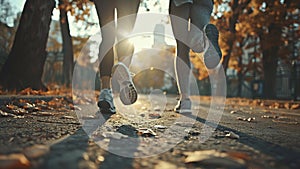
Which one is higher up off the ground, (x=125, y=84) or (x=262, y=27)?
(x=262, y=27)

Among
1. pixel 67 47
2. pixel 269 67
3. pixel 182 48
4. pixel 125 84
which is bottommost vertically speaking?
pixel 125 84

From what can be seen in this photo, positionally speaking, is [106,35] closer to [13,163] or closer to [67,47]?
[13,163]

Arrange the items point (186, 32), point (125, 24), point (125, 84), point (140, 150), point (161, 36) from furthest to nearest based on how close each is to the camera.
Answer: point (161, 36) → point (186, 32) → point (125, 24) → point (125, 84) → point (140, 150)

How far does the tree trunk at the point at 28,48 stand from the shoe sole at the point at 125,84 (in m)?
3.38

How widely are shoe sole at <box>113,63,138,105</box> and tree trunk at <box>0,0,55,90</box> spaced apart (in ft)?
11.1

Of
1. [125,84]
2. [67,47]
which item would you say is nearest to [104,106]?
[125,84]

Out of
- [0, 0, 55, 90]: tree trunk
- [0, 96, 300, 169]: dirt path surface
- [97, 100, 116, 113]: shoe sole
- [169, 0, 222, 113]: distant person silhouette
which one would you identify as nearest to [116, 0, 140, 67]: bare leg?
[97, 100, 116, 113]: shoe sole

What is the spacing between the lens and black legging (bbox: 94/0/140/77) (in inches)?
121

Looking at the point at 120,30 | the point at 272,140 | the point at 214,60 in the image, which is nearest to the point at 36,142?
the point at 272,140

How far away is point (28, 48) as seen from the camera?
231 inches

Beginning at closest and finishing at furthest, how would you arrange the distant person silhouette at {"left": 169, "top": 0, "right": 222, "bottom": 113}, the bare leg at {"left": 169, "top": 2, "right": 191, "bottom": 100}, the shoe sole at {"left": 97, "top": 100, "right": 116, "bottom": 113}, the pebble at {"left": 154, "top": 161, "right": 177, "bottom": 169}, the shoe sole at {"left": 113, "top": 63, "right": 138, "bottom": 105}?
the pebble at {"left": 154, "top": 161, "right": 177, "bottom": 169} → the shoe sole at {"left": 113, "top": 63, "right": 138, "bottom": 105} → the shoe sole at {"left": 97, "top": 100, "right": 116, "bottom": 113} → the distant person silhouette at {"left": 169, "top": 0, "right": 222, "bottom": 113} → the bare leg at {"left": 169, "top": 2, "right": 191, "bottom": 100}

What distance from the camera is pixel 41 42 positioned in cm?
607

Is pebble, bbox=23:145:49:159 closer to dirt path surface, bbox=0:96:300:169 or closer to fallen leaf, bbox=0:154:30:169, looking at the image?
dirt path surface, bbox=0:96:300:169

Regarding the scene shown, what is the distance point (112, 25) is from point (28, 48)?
3327 millimetres
